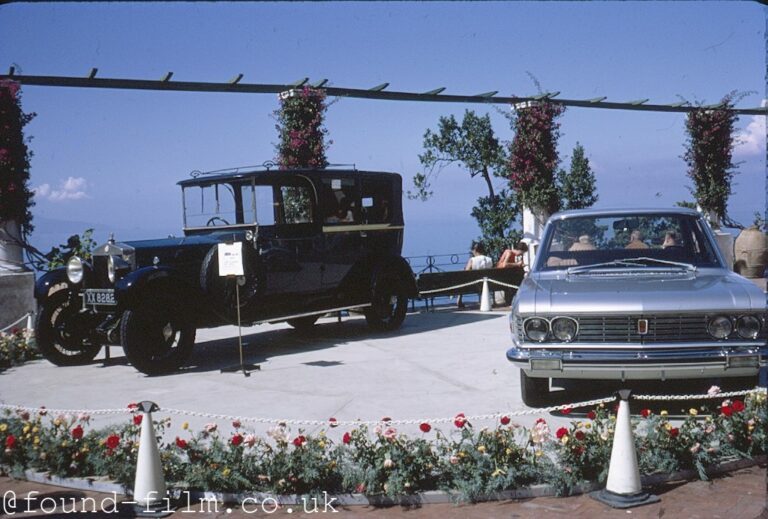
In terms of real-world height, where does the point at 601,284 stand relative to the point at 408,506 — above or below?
above

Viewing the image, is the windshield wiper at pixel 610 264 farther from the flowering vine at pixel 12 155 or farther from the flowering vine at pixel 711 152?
the flowering vine at pixel 711 152

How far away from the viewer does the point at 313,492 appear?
14.7 ft

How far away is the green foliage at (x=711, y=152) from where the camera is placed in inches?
736

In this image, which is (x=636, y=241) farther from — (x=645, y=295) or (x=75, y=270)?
(x=75, y=270)

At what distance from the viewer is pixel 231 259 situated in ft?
27.1

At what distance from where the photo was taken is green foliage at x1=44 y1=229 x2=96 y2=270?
10664mm

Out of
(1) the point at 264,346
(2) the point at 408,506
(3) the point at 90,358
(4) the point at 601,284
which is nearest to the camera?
(2) the point at 408,506

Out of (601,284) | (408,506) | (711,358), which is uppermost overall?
(601,284)

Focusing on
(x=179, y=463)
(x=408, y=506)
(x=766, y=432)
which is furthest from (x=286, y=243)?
(x=766, y=432)

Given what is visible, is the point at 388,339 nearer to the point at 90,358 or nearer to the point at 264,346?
the point at 264,346

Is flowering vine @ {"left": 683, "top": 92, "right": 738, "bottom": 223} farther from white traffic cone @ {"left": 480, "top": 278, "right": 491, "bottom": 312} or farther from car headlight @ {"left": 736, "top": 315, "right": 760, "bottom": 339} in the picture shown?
car headlight @ {"left": 736, "top": 315, "right": 760, "bottom": 339}

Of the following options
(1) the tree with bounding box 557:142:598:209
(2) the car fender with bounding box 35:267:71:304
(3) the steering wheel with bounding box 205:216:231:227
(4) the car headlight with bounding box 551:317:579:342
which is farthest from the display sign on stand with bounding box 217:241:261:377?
(1) the tree with bounding box 557:142:598:209

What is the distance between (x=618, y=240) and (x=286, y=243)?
14.4 ft

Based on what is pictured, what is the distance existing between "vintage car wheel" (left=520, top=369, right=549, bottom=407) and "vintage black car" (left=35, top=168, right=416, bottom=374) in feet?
11.9
